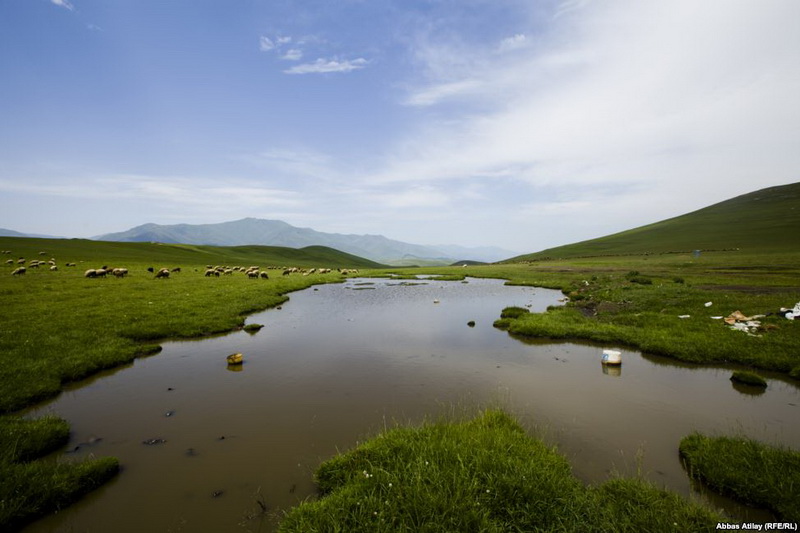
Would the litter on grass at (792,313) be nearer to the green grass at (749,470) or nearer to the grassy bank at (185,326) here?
the grassy bank at (185,326)

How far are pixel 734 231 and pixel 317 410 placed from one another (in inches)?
6570

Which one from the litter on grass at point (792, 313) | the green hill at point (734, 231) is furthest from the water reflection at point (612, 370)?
the green hill at point (734, 231)

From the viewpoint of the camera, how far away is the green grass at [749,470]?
21.6 ft

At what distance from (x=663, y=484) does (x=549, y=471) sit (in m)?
2.94

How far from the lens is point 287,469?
321 inches

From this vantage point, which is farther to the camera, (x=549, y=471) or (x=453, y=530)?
(x=549, y=471)

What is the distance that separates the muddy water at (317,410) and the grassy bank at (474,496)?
42.6 inches

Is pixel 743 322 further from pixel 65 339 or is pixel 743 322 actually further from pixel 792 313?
pixel 65 339

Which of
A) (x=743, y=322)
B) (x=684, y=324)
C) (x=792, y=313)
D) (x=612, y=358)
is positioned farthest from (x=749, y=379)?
(x=792, y=313)

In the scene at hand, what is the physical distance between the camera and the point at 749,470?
7.30m

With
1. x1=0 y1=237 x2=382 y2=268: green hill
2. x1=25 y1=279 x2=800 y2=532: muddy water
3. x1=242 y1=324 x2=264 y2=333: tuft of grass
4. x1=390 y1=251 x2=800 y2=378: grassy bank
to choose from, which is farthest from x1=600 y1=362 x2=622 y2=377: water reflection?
x1=0 y1=237 x2=382 y2=268: green hill

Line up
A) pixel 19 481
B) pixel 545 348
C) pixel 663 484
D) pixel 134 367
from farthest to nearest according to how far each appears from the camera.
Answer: pixel 545 348, pixel 134 367, pixel 663 484, pixel 19 481

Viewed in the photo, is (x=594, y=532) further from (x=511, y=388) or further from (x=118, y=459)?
(x=118, y=459)

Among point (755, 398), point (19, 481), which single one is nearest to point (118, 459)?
point (19, 481)
